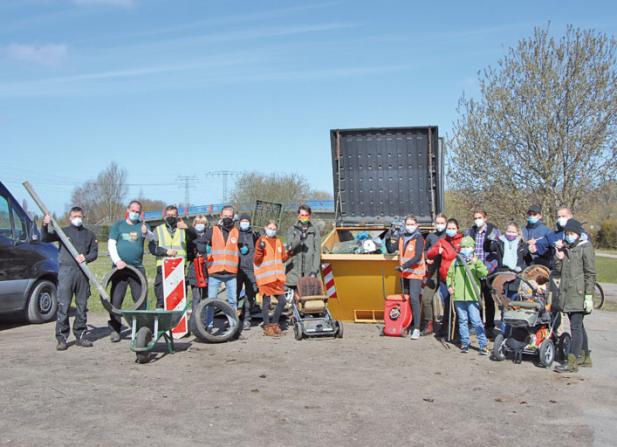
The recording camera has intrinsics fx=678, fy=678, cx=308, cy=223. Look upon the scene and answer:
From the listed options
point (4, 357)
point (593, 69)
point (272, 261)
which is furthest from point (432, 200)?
point (4, 357)

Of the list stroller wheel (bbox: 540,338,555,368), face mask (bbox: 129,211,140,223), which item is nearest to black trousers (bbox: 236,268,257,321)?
face mask (bbox: 129,211,140,223)

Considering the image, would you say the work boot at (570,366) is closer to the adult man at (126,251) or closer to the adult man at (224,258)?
the adult man at (224,258)

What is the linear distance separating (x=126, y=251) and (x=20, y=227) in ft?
9.14

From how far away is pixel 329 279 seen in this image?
11.1 metres

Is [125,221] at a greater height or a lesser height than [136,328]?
greater

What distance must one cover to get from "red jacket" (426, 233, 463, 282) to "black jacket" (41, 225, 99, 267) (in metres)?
4.82

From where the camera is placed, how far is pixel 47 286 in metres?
11.9

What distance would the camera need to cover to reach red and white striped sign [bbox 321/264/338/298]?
11.0 metres

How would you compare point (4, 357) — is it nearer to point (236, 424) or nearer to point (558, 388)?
point (236, 424)

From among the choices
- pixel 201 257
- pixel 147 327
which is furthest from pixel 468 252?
pixel 147 327

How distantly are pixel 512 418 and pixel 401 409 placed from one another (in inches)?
38.7

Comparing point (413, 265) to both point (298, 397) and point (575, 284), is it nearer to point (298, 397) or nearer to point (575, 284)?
point (575, 284)

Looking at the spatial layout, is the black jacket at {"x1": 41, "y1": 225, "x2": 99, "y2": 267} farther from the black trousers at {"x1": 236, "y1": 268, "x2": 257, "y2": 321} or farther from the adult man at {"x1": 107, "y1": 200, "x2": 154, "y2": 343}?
the black trousers at {"x1": 236, "y1": 268, "x2": 257, "y2": 321}

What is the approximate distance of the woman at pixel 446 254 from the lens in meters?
9.56
